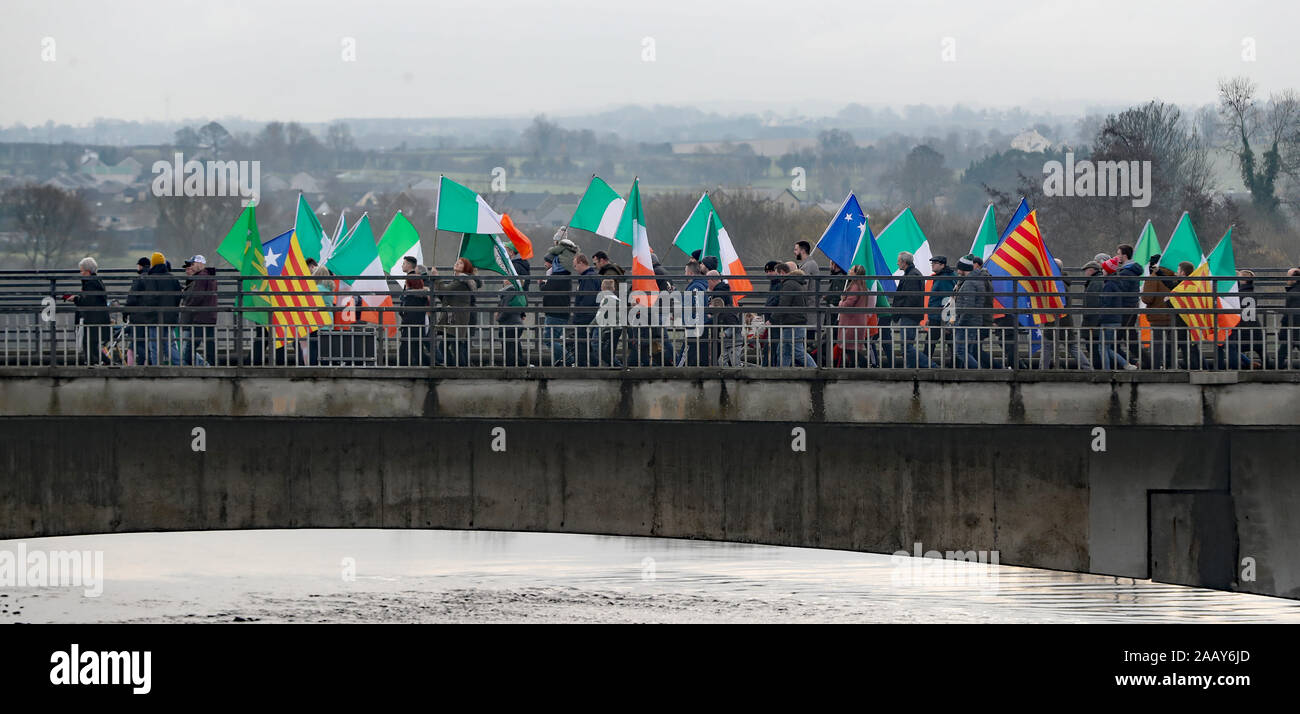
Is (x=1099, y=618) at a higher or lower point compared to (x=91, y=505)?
lower

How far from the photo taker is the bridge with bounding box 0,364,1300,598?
22.4 meters

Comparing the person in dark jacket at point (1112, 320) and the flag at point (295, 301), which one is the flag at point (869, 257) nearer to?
the person in dark jacket at point (1112, 320)

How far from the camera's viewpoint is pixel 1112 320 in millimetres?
26625

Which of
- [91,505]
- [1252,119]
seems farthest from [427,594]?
[1252,119]

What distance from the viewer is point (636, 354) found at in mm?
23875

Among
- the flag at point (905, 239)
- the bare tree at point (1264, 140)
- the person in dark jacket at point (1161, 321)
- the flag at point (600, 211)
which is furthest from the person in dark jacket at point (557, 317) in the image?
the bare tree at point (1264, 140)

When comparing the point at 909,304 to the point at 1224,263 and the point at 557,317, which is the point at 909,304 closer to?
the point at 557,317

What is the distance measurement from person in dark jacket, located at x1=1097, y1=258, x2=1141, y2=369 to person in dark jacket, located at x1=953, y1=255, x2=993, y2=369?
1.43m

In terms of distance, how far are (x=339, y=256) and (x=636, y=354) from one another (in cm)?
581

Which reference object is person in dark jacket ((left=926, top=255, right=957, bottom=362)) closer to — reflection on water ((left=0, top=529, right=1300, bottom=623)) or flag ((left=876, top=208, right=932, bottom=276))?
flag ((left=876, top=208, right=932, bottom=276))

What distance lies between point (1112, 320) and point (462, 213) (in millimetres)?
9337

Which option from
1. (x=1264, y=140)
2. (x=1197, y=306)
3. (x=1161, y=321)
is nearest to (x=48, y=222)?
(x=1264, y=140)


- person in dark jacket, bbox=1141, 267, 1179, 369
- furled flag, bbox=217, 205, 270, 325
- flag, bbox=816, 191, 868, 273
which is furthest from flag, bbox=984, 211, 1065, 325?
furled flag, bbox=217, 205, 270, 325
